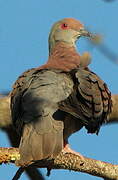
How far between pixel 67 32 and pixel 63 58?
674mm

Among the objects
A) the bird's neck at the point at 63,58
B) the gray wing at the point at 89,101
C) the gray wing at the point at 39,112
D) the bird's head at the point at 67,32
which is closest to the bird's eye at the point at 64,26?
the bird's head at the point at 67,32

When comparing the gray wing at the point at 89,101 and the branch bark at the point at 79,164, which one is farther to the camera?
the gray wing at the point at 89,101

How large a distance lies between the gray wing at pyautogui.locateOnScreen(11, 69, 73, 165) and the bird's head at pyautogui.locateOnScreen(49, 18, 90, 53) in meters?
1.47

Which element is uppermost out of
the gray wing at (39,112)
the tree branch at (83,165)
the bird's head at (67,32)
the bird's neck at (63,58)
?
the bird's head at (67,32)

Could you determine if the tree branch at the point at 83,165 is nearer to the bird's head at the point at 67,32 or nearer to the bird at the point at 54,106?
the bird at the point at 54,106

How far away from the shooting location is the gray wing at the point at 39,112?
3717mm

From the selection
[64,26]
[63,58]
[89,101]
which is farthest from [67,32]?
[89,101]

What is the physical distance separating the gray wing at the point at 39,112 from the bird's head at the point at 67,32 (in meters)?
1.47

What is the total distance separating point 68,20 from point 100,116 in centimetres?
189

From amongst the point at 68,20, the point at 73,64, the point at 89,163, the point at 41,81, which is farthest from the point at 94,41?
the point at 68,20

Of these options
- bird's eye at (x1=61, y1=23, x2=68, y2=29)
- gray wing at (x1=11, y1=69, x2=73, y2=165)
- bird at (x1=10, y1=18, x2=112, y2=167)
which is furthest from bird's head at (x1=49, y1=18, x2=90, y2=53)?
gray wing at (x1=11, y1=69, x2=73, y2=165)

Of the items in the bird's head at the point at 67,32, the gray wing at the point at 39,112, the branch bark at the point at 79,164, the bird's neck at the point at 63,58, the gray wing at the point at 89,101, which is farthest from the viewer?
the bird's head at the point at 67,32

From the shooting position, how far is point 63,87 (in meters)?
4.13

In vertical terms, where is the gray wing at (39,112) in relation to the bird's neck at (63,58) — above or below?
below
